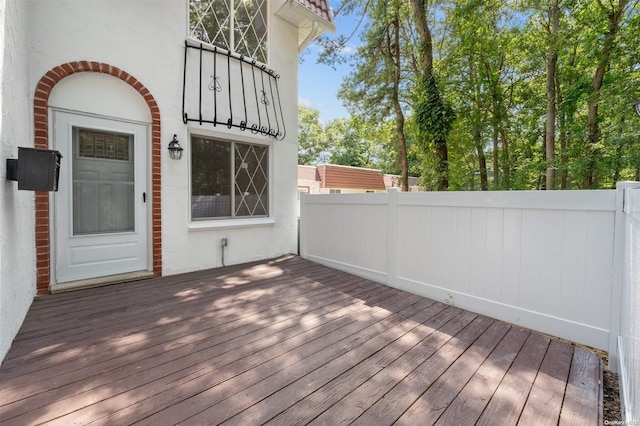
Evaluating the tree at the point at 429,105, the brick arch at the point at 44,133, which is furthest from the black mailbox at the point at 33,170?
Result: the tree at the point at 429,105

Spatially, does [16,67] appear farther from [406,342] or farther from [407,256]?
[407,256]

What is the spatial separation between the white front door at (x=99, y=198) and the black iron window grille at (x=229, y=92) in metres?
0.86

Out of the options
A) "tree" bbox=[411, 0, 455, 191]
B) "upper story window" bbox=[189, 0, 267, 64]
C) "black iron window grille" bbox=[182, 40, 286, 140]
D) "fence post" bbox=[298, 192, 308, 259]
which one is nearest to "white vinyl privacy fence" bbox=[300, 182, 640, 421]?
"fence post" bbox=[298, 192, 308, 259]

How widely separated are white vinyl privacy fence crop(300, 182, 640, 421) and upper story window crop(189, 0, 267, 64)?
3.17m

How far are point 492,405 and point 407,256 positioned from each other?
198 cm

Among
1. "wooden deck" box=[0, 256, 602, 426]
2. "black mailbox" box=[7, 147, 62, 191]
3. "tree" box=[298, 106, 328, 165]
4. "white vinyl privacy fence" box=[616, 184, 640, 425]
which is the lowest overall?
"wooden deck" box=[0, 256, 602, 426]

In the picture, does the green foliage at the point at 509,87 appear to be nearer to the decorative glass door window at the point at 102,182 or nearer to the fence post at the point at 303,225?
the fence post at the point at 303,225

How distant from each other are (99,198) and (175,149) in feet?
3.49

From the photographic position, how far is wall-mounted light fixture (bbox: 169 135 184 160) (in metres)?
3.96

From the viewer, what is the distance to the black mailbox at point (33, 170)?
80.1 inches

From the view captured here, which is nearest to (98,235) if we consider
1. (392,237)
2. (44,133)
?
(44,133)

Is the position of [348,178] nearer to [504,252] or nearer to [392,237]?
[392,237]

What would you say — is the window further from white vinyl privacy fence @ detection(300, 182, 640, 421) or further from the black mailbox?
the black mailbox

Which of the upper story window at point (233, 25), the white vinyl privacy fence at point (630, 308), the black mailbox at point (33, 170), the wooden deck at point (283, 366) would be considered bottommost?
the wooden deck at point (283, 366)
